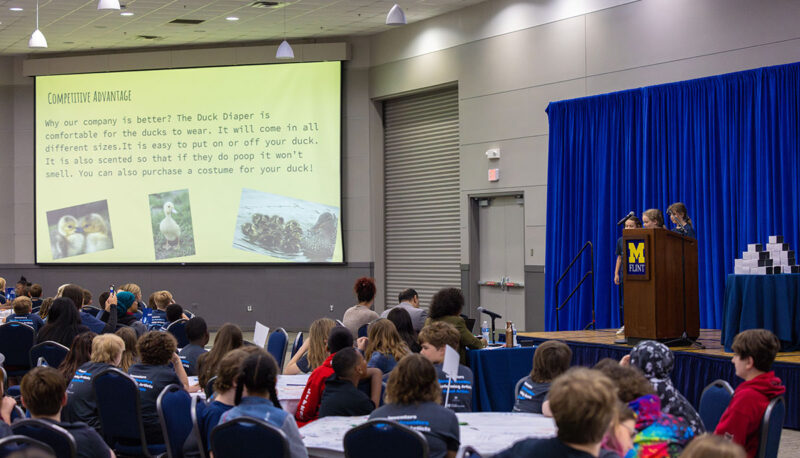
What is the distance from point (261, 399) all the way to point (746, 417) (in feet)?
7.36

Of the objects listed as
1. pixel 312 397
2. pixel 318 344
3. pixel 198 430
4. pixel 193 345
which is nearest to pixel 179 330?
pixel 193 345

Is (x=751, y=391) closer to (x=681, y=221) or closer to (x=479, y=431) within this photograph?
(x=479, y=431)

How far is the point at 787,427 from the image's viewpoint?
7230 millimetres

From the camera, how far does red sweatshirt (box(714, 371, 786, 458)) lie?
4.17m

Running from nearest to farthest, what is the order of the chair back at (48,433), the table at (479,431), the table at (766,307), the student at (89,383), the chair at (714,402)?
the chair back at (48,433) → the table at (479,431) → the chair at (714,402) → the student at (89,383) → the table at (766,307)

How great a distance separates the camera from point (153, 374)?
17.2 feet

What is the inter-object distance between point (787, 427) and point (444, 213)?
326 inches

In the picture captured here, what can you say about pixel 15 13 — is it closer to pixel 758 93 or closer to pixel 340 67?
pixel 340 67

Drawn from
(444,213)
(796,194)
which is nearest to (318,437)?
(796,194)

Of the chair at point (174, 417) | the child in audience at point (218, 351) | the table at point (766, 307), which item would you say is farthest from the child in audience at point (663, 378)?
the table at point (766, 307)

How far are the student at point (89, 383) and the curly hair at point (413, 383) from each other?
2.33 m

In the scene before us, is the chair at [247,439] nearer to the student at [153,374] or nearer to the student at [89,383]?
the student at [153,374]

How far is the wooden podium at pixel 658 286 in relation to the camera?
774 cm

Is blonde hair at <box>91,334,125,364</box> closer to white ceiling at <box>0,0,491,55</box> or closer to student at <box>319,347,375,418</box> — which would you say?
student at <box>319,347,375,418</box>
